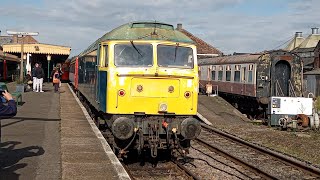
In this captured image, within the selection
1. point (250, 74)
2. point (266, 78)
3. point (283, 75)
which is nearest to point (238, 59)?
point (250, 74)

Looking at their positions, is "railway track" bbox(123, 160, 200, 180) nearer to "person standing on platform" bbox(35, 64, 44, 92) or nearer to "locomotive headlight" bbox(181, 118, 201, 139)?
"locomotive headlight" bbox(181, 118, 201, 139)

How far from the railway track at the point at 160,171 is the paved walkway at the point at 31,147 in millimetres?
1893

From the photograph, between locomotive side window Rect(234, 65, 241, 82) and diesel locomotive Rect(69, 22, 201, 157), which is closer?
diesel locomotive Rect(69, 22, 201, 157)

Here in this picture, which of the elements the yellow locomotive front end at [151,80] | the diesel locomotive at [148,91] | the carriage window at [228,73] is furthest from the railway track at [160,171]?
the carriage window at [228,73]

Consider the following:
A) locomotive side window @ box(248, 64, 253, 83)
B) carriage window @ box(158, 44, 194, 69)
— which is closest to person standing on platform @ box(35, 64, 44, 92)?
locomotive side window @ box(248, 64, 253, 83)

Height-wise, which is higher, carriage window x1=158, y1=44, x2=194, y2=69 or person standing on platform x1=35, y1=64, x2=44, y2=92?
carriage window x1=158, y1=44, x2=194, y2=69

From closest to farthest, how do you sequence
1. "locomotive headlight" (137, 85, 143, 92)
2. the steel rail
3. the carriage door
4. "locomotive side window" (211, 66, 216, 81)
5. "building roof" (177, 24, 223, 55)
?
the steel rail → "locomotive headlight" (137, 85, 143, 92) → the carriage door → "locomotive side window" (211, 66, 216, 81) → "building roof" (177, 24, 223, 55)

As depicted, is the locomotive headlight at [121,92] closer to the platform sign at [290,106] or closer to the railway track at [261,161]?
the railway track at [261,161]

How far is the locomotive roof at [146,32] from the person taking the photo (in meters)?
10.1

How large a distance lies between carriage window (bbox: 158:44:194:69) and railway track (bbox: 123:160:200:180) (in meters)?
2.41

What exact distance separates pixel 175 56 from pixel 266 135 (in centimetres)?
783

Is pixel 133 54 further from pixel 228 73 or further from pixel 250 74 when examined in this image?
pixel 228 73

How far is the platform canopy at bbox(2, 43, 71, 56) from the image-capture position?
116ft

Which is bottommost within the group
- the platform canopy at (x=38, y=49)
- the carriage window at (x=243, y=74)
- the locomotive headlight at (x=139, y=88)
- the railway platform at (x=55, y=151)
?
the railway platform at (x=55, y=151)
